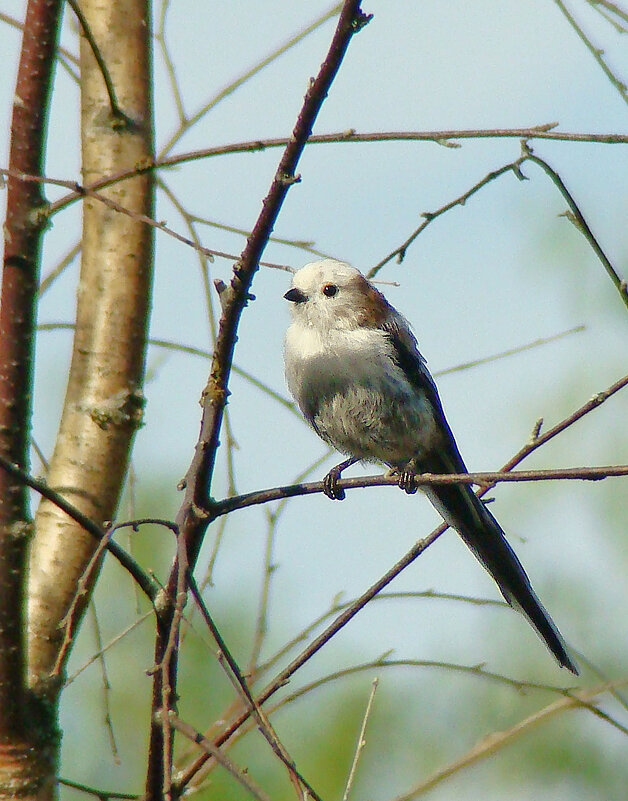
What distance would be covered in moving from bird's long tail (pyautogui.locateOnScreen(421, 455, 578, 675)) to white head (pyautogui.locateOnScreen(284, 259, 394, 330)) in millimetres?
640

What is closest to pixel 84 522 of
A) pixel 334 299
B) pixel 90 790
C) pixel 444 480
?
pixel 90 790

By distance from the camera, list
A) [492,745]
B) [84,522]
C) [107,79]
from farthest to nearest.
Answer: [107,79]
[492,745]
[84,522]

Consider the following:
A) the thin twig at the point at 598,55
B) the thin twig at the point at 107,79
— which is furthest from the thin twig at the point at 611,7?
the thin twig at the point at 107,79

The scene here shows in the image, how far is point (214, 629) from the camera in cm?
163

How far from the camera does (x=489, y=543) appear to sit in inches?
142

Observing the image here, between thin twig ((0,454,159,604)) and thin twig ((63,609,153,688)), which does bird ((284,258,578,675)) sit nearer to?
thin twig ((63,609,153,688))

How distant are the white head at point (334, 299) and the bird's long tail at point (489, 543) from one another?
640 millimetres

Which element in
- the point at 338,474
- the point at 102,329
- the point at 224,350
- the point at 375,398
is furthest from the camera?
the point at 338,474

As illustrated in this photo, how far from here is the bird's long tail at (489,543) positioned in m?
3.38

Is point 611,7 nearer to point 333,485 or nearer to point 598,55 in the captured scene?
point 598,55

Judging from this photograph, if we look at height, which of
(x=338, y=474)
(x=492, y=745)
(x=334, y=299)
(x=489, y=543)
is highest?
(x=334, y=299)

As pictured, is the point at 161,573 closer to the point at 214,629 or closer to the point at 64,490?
the point at 64,490

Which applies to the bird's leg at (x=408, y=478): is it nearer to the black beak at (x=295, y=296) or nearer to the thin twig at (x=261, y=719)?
the thin twig at (x=261, y=719)

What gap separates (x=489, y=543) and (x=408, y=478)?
1.49 meters
